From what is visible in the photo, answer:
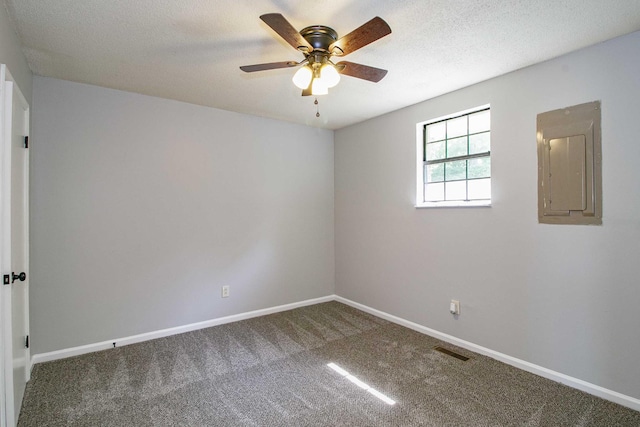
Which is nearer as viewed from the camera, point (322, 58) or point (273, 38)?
point (322, 58)

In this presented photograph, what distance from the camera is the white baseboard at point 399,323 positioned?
222 cm

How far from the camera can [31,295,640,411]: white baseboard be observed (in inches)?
87.3

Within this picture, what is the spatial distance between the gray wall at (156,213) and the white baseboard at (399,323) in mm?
69

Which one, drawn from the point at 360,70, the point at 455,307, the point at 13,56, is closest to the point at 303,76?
the point at 360,70

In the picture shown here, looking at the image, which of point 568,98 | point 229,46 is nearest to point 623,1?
point 568,98

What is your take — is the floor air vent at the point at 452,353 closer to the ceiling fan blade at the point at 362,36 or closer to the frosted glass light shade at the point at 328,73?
the frosted glass light shade at the point at 328,73

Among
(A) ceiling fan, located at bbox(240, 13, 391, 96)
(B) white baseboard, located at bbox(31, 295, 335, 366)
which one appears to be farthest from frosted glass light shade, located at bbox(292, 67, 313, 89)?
(B) white baseboard, located at bbox(31, 295, 335, 366)

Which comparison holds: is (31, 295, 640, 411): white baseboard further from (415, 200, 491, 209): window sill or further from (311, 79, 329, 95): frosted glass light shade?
(311, 79, 329, 95): frosted glass light shade

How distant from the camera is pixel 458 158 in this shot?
3.18 metres

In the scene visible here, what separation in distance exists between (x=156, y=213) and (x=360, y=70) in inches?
97.7

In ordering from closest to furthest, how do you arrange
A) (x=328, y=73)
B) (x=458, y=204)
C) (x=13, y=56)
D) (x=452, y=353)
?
(x=328, y=73), (x=13, y=56), (x=452, y=353), (x=458, y=204)

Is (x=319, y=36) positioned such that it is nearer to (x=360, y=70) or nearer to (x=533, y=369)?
(x=360, y=70)

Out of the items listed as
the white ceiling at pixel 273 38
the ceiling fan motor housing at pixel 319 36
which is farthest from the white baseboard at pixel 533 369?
the ceiling fan motor housing at pixel 319 36

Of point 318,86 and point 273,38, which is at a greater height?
point 273,38
